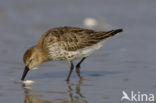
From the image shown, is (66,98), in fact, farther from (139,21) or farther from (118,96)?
(139,21)

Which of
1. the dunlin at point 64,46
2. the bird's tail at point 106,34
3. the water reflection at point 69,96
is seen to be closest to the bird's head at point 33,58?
the dunlin at point 64,46

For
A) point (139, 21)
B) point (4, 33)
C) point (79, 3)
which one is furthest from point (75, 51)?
point (79, 3)

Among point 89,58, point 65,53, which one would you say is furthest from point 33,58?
point 89,58

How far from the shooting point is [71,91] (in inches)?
344

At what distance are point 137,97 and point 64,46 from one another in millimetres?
2201

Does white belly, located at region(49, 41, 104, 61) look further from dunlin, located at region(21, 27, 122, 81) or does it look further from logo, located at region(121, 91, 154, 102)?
logo, located at region(121, 91, 154, 102)

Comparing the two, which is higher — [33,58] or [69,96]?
[33,58]

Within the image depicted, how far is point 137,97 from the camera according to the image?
824 centimetres

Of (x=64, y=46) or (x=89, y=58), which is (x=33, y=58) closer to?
(x=64, y=46)

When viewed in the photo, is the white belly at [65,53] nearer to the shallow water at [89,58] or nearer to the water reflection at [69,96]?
the shallow water at [89,58]

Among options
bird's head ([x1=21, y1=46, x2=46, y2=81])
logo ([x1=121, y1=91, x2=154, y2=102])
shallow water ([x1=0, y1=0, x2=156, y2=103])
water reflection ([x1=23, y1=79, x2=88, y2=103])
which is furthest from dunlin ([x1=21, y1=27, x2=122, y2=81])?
logo ([x1=121, y1=91, x2=154, y2=102])

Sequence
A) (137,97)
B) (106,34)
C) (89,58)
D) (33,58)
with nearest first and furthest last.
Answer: (137,97), (33,58), (106,34), (89,58)

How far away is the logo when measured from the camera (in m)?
8.11

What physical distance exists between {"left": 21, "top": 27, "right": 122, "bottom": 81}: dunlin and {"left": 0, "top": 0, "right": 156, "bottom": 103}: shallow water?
0.35 m
